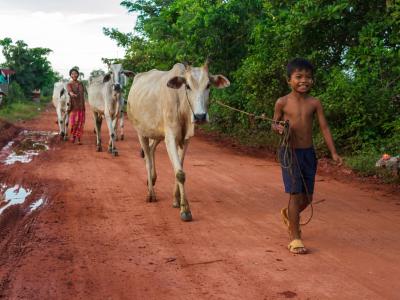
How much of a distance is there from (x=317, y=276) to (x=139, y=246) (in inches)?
68.1

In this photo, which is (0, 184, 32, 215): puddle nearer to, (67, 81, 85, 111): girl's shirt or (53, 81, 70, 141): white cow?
(67, 81, 85, 111): girl's shirt

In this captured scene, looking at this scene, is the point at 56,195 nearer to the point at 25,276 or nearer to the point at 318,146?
the point at 25,276

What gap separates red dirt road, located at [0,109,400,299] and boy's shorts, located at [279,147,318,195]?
590 millimetres

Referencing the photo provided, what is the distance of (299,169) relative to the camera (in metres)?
4.78

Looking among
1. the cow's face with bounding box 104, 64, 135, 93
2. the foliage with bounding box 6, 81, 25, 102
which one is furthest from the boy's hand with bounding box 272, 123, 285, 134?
the foliage with bounding box 6, 81, 25, 102

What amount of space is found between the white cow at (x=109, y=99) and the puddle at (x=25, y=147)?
5.20 feet

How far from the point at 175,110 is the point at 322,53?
5.47 m

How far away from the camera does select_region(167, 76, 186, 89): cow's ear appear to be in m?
5.99

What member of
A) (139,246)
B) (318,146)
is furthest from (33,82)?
(139,246)

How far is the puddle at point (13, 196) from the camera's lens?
6.88 m

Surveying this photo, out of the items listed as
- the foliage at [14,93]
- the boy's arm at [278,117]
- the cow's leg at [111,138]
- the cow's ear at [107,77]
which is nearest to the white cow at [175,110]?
the boy's arm at [278,117]

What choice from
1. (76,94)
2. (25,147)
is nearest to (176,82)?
(25,147)

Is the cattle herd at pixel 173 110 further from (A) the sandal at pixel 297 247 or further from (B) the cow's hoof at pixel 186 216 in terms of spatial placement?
(A) the sandal at pixel 297 247

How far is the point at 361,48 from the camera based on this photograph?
30.4 feet
